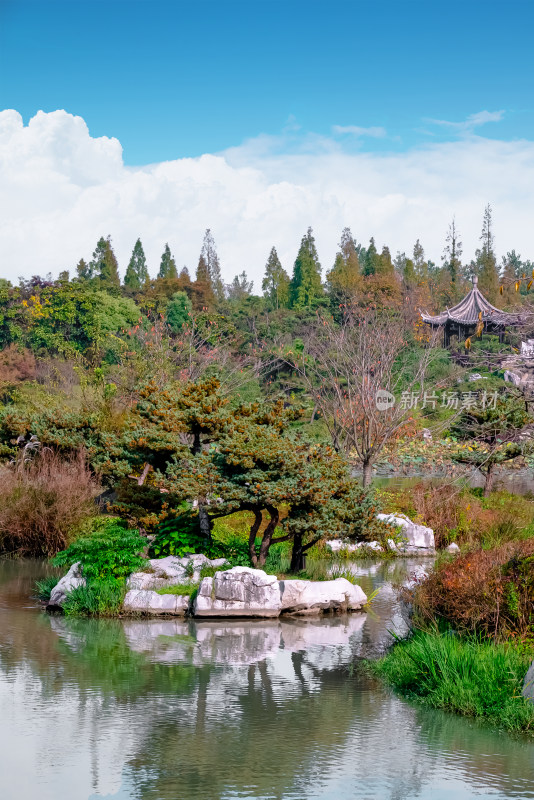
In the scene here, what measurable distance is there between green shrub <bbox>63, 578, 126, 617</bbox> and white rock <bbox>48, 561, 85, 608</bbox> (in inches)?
3.3

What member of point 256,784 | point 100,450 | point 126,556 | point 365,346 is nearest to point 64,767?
point 256,784

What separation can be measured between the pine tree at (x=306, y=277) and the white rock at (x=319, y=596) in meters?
Answer: 40.3

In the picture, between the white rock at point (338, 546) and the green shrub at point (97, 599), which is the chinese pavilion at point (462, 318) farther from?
the green shrub at point (97, 599)

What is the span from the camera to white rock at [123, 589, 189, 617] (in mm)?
11031

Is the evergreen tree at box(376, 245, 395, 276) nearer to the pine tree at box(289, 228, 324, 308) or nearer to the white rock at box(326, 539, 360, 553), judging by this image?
the pine tree at box(289, 228, 324, 308)

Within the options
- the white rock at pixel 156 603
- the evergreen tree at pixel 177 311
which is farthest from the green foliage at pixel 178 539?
the evergreen tree at pixel 177 311

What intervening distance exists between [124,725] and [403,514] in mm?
10725

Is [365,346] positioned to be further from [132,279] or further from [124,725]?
[132,279]

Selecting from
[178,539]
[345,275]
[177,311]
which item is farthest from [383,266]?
[178,539]

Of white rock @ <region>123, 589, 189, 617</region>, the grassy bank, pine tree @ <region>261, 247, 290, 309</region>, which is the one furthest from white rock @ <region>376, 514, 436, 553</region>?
pine tree @ <region>261, 247, 290, 309</region>

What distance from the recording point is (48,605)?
1141 cm

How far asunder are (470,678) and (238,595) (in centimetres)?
397

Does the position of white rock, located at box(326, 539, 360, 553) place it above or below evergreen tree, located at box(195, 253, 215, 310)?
below

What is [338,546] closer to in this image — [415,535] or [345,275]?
[415,535]
